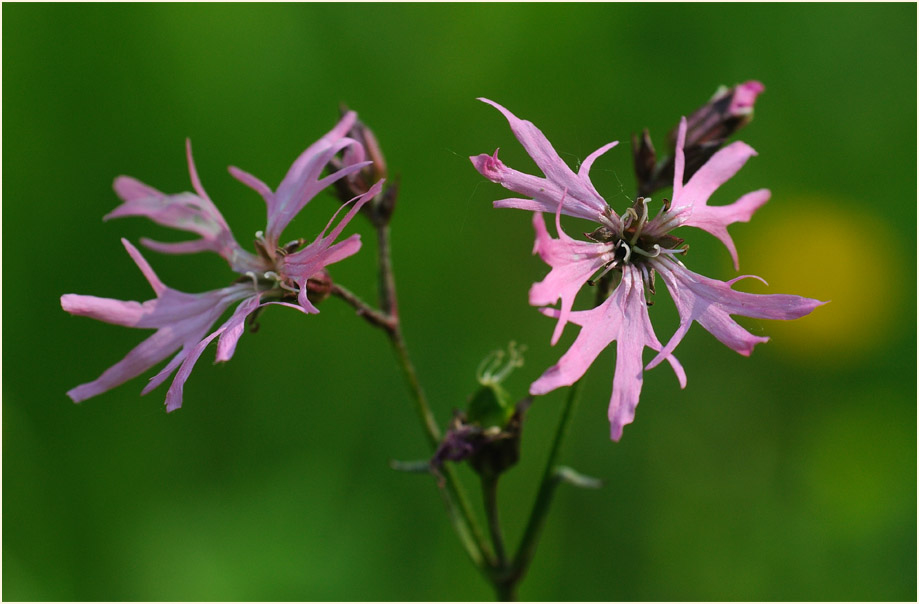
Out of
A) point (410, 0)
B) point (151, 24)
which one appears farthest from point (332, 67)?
point (151, 24)

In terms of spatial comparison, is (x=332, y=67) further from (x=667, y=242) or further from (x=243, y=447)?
(x=667, y=242)

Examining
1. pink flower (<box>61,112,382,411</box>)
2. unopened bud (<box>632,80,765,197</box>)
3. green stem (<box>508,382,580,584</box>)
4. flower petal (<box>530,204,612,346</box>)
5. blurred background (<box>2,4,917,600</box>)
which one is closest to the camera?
flower petal (<box>530,204,612,346</box>)

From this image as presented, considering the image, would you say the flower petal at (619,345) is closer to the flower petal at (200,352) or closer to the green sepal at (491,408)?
the green sepal at (491,408)

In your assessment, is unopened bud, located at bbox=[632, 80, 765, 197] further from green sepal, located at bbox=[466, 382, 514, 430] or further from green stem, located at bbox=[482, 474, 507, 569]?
green stem, located at bbox=[482, 474, 507, 569]

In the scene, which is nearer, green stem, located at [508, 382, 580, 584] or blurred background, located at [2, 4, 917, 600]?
green stem, located at [508, 382, 580, 584]

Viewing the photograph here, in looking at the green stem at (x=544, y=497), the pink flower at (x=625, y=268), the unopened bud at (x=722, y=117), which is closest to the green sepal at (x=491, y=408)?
the green stem at (x=544, y=497)

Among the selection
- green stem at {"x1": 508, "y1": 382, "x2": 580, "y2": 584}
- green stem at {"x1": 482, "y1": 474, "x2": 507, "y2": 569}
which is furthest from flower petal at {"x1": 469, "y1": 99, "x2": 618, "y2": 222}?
green stem at {"x1": 482, "y1": 474, "x2": 507, "y2": 569}

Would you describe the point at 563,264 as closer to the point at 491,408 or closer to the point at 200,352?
the point at 491,408
